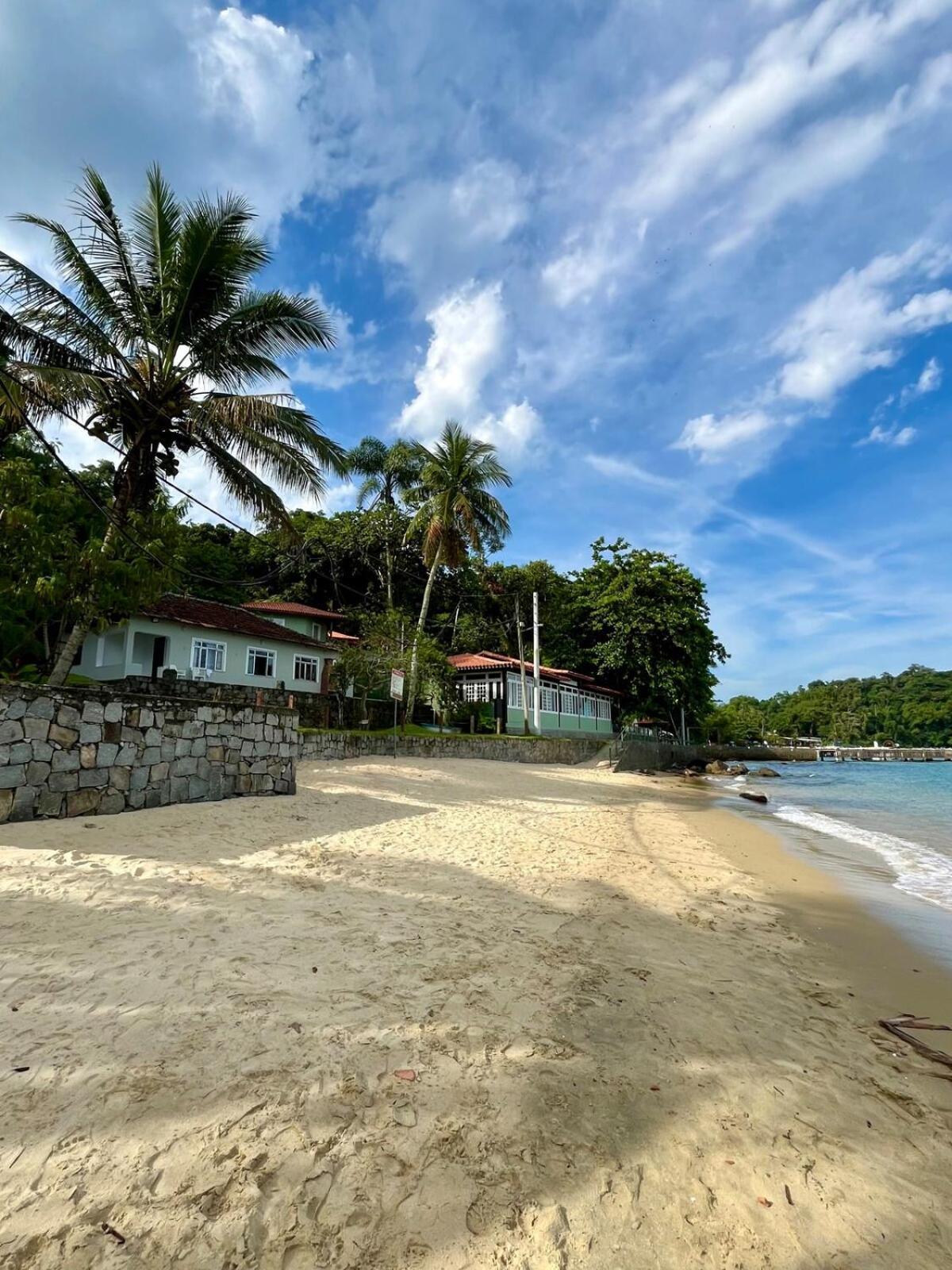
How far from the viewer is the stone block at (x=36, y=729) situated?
645 cm

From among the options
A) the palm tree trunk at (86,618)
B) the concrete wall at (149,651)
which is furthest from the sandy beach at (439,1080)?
the concrete wall at (149,651)

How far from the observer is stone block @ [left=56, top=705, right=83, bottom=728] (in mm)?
6750

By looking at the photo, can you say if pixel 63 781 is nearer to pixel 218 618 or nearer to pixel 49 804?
pixel 49 804

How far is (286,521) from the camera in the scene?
527 inches

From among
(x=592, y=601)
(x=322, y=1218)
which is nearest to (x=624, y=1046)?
(x=322, y=1218)

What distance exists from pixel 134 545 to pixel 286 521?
341 cm

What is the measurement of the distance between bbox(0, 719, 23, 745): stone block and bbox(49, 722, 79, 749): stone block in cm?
29

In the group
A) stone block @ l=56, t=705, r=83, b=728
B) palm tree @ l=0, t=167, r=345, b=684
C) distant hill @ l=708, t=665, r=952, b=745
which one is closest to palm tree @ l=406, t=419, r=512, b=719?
palm tree @ l=0, t=167, r=345, b=684

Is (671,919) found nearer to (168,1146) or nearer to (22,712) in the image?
(168,1146)

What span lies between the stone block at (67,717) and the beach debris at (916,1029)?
8.00m

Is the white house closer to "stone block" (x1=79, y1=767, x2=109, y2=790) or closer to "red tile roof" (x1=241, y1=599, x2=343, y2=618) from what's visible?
"red tile roof" (x1=241, y1=599, x2=343, y2=618)

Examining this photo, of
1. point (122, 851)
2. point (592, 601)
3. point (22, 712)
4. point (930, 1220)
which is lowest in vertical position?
point (930, 1220)

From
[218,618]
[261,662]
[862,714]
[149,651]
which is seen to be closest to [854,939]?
[261,662]

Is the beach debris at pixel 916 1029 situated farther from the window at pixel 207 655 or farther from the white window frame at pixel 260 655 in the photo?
the white window frame at pixel 260 655
